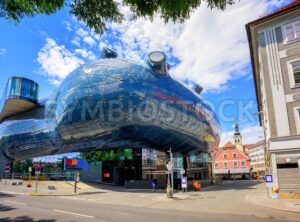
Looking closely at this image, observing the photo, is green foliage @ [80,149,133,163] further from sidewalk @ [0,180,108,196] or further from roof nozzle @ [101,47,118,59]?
roof nozzle @ [101,47,118,59]

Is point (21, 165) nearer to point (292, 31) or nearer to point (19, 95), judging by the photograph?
point (19, 95)

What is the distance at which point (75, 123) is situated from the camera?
4356cm

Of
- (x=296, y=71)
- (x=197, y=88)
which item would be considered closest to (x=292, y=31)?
(x=296, y=71)

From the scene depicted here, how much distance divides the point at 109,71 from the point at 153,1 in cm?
3934

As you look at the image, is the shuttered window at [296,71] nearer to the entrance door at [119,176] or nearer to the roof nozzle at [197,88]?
the entrance door at [119,176]

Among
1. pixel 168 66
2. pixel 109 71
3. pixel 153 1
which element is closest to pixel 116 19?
pixel 153 1

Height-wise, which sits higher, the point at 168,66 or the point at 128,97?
the point at 168,66

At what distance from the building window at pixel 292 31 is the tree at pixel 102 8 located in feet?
71.2

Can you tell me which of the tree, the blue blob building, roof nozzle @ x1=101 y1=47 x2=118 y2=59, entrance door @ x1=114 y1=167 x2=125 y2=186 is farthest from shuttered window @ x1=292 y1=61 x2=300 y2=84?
entrance door @ x1=114 y1=167 x2=125 y2=186

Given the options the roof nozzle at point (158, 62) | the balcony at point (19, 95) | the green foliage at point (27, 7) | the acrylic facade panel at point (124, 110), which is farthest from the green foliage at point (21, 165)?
the green foliage at point (27, 7)

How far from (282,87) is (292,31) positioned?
16.5 ft

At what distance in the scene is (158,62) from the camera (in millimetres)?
44344

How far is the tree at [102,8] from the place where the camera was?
4.09 metres

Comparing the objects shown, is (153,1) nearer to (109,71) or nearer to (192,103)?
(109,71)
